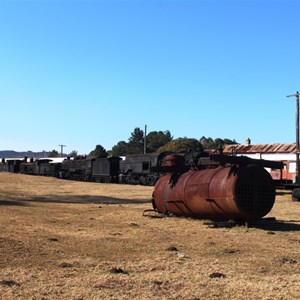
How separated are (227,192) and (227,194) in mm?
59

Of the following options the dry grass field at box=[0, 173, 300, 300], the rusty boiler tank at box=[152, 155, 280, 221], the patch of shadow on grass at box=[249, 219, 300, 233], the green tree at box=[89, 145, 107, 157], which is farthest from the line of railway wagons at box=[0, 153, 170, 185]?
the green tree at box=[89, 145, 107, 157]

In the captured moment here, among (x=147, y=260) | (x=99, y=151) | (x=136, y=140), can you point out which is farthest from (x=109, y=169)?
(x=136, y=140)

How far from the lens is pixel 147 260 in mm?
8586

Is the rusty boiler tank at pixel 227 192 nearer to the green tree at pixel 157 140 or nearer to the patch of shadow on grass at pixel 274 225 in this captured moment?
the patch of shadow on grass at pixel 274 225

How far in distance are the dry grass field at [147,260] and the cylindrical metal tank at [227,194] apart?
51 centimetres

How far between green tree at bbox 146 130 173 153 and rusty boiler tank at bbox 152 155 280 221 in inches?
4921

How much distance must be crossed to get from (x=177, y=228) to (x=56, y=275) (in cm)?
698

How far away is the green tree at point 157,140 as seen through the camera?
147625 mm

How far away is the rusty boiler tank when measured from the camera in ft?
46.2

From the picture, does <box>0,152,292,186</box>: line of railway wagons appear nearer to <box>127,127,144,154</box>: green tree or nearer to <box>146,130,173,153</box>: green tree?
<box>146,130,173,153</box>: green tree

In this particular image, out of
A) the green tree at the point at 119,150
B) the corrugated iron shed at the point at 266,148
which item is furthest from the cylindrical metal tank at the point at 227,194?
the green tree at the point at 119,150

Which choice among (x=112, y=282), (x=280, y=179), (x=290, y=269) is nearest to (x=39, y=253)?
(x=112, y=282)

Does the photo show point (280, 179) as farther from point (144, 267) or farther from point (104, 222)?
point (144, 267)

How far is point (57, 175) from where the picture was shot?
7319 centimetres
